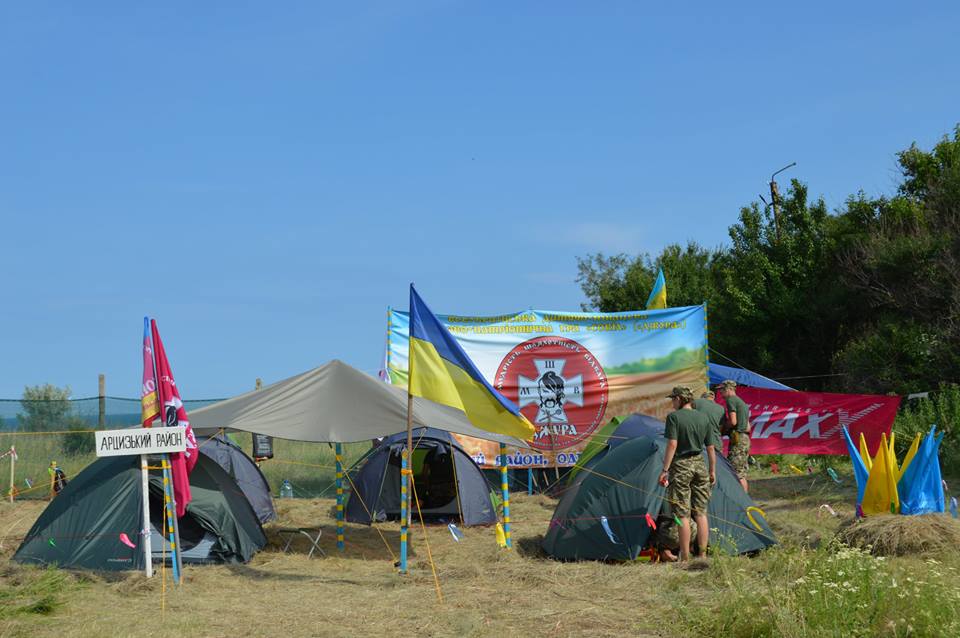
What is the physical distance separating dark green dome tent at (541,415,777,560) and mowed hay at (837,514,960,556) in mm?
972

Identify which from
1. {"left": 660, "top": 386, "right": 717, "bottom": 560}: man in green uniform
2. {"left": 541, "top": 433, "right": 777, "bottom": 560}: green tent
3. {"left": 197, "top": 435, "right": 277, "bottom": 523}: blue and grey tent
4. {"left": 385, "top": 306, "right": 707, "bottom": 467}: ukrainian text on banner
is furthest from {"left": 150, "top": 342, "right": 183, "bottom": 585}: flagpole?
{"left": 385, "top": 306, "right": 707, "bottom": 467}: ukrainian text on banner

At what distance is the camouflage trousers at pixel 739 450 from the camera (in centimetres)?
1266

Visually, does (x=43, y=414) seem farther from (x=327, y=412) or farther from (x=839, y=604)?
(x=839, y=604)

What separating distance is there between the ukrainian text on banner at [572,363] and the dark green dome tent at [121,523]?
6012mm

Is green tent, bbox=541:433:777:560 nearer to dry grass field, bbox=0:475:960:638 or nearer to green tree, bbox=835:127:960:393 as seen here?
dry grass field, bbox=0:475:960:638

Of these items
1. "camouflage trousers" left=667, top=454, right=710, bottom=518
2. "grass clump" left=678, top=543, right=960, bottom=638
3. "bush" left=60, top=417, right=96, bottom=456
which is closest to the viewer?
"grass clump" left=678, top=543, right=960, bottom=638

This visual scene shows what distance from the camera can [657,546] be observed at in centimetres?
958

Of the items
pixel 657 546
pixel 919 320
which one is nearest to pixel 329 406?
pixel 657 546

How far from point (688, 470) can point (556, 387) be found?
763cm

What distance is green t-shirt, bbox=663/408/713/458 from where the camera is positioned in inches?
355

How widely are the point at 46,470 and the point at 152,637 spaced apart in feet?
39.0

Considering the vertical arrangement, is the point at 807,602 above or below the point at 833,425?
below

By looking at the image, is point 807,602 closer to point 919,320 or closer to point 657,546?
point 657,546

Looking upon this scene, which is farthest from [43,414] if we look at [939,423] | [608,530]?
[939,423]
